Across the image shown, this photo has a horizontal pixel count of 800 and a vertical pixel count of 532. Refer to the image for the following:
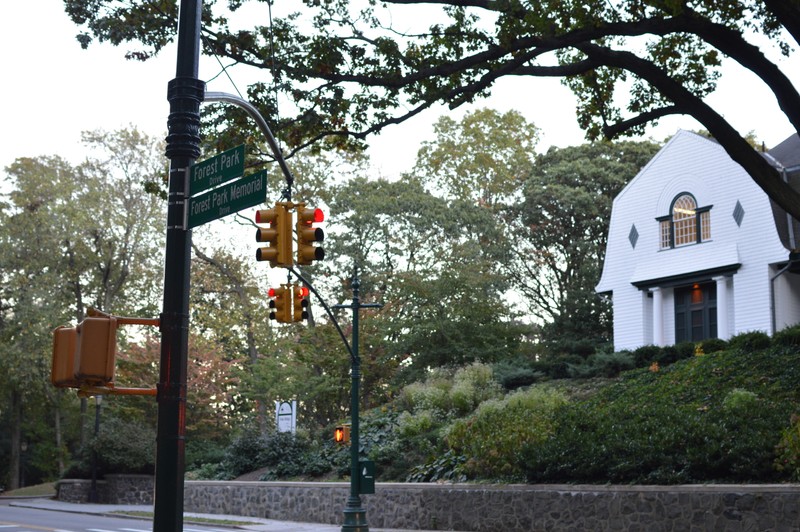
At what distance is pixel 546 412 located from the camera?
26.5 m

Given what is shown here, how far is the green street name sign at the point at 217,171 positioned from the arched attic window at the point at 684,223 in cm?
3107

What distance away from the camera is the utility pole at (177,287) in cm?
792

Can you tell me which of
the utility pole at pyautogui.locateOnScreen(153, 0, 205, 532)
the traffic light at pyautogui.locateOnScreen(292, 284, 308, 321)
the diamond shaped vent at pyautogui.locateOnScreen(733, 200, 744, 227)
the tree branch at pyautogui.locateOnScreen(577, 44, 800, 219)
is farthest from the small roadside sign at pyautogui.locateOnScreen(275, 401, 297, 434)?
the utility pole at pyautogui.locateOnScreen(153, 0, 205, 532)

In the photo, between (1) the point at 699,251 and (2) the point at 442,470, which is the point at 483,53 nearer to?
(2) the point at 442,470

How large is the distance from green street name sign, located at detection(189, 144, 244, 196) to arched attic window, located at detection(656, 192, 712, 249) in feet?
102

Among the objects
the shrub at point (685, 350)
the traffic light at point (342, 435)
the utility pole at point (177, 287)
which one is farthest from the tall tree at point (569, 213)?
the utility pole at point (177, 287)

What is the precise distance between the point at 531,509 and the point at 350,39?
11235 mm

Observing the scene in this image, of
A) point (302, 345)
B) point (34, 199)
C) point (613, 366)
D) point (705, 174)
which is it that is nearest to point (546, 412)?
point (613, 366)

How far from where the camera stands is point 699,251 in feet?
121

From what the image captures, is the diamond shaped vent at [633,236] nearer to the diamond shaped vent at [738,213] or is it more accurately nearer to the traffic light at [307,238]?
the diamond shaped vent at [738,213]

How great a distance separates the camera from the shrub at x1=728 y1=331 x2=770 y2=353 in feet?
94.8

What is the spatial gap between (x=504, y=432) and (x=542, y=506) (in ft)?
11.9

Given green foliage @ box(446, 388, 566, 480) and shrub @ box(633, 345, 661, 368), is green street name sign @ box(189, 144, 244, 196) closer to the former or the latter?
green foliage @ box(446, 388, 566, 480)

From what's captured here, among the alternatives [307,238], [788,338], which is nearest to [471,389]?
[788,338]
